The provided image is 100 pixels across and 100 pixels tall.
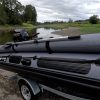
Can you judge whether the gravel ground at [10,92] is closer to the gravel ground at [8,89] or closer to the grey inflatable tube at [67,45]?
the gravel ground at [8,89]

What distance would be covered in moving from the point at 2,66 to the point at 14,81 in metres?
0.94

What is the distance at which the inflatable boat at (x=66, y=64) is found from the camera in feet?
13.2

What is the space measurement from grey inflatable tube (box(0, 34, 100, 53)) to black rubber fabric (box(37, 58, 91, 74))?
247 mm

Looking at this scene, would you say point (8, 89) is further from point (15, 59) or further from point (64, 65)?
point (64, 65)

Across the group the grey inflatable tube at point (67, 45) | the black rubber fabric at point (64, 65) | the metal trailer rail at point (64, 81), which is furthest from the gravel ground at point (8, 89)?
the black rubber fabric at point (64, 65)

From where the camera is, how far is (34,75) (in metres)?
5.31

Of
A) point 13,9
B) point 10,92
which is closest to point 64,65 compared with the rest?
point 10,92

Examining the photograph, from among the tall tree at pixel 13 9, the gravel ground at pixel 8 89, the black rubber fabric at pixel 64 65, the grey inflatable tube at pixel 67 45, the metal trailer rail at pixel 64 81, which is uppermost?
the tall tree at pixel 13 9

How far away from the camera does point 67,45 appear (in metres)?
4.68

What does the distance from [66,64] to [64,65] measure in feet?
0.17

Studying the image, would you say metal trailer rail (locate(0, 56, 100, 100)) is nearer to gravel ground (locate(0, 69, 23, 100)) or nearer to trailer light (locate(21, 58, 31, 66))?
trailer light (locate(21, 58, 31, 66))

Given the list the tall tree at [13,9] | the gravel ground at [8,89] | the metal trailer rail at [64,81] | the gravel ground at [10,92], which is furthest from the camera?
the tall tree at [13,9]

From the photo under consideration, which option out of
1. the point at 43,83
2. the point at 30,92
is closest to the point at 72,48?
the point at 43,83

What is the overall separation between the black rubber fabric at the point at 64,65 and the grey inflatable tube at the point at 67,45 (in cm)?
25
